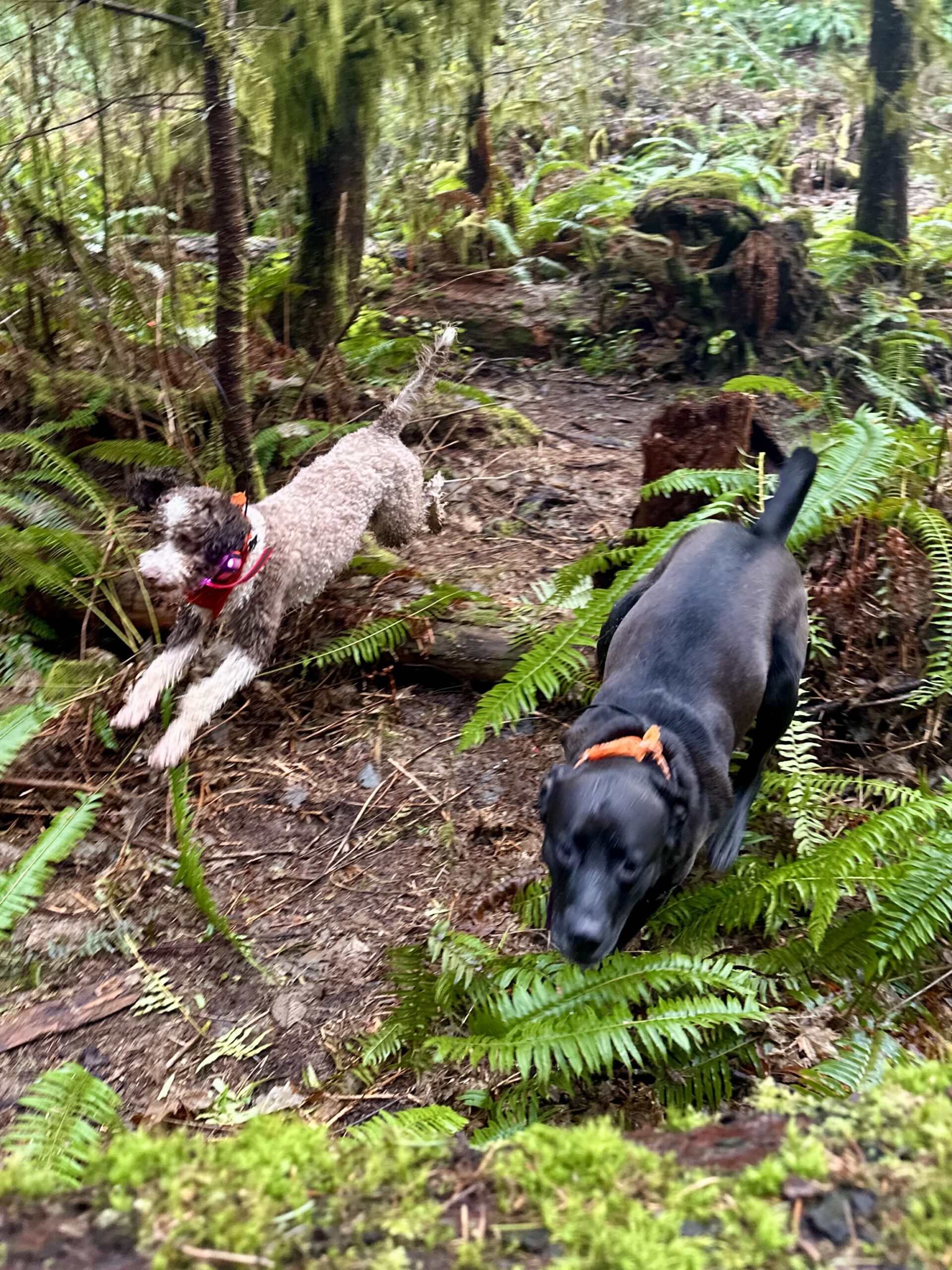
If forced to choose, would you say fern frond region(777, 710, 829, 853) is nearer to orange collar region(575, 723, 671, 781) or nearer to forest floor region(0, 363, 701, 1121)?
orange collar region(575, 723, 671, 781)

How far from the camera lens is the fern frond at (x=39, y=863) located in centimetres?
318

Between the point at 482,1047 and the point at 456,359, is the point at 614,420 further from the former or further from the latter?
the point at 482,1047

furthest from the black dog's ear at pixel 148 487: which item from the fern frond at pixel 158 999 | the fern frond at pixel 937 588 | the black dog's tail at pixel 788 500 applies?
the fern frond at pixel 937 588

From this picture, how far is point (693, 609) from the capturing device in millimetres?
3334

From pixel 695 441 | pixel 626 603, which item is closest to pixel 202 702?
pixel 626 603

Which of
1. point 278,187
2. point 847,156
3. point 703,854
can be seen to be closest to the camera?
point 703,854

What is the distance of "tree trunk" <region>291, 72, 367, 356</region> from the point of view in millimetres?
6574

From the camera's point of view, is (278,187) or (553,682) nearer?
(553,682)

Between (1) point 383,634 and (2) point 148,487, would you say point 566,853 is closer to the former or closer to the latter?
(1) point 383,634

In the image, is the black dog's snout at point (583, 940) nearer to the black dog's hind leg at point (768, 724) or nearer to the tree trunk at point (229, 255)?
the black dog's hind leg at point (768, 724)

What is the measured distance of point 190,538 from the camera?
3.74 m

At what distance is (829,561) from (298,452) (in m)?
3.67

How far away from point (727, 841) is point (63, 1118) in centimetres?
259

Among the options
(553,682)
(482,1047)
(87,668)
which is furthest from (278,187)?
(482,1047)
